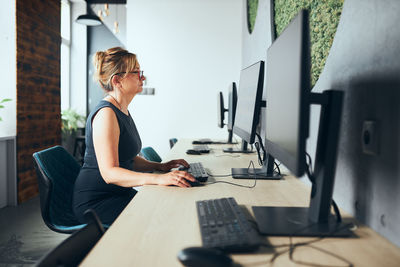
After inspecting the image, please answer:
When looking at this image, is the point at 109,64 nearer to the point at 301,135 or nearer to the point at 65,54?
the point at 301,135

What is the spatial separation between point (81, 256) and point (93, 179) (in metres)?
0.89

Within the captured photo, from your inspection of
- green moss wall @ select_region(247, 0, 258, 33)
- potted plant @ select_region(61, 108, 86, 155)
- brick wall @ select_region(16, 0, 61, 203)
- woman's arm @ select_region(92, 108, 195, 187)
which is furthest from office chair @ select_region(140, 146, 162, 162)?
potted plant @ select_region(61, 108, 86, 155)

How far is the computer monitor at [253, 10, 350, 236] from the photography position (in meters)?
0.80

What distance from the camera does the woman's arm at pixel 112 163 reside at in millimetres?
1424

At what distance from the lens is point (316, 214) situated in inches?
37.1

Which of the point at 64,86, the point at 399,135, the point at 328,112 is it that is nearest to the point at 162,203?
the point at 328,112

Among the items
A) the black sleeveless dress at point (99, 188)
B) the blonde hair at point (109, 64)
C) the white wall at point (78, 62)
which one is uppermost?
the white wall at point (78, 62)

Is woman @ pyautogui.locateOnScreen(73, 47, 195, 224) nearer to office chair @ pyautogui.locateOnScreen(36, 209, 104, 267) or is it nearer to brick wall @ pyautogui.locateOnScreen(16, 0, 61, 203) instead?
office chair @ pyautogui.locateOnScreen(36, 209, 104, 267)

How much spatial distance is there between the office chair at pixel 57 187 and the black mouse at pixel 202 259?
1118 mm

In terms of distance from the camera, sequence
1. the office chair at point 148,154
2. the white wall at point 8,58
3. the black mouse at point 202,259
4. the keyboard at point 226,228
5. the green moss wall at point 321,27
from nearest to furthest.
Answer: the black mouse at point 202,259, the keyboard at point 226,228, the green moss wall at point 321,27, the office chair at point 148,154, the white wall at point 8,58

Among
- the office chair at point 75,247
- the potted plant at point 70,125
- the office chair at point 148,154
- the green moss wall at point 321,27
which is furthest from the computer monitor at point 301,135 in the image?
the potted plant at point 70,125

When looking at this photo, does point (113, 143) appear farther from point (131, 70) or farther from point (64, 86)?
point (64, 86)

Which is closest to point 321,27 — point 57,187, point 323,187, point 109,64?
point 323,187

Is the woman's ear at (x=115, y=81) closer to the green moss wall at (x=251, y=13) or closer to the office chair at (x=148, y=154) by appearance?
the office chair at (x=148, y=154)
